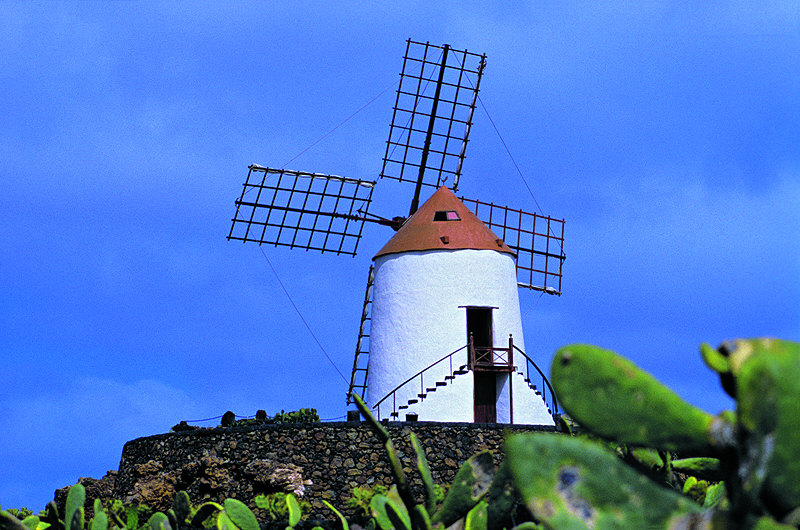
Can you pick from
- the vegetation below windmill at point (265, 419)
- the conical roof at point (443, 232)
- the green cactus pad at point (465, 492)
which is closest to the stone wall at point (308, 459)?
the vegetation below windmill at point (265, 419)

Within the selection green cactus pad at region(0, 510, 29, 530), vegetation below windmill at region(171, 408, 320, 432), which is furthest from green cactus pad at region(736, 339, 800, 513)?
vegetation below windmill at region(171, 408, 320, 432)

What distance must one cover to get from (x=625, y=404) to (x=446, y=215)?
17084 mm

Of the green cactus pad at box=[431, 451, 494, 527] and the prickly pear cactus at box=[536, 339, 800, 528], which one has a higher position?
the green cactus pad at box=[431, 451, 494, 527]

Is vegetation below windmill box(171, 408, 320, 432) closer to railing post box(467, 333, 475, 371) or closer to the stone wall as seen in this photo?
the stone wall

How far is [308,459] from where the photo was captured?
15078 mm

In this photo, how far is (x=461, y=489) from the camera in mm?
4246

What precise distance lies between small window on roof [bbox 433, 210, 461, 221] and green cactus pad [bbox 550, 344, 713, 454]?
16.9 m

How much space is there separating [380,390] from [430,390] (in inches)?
51.4

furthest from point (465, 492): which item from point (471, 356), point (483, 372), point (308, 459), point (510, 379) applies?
point (483, 372)

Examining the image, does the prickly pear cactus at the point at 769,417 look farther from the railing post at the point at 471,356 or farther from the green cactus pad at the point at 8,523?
the railing post at the point at 471,356

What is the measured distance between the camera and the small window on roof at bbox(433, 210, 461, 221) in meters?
19.3

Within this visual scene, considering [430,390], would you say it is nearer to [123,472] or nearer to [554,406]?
[554,406]

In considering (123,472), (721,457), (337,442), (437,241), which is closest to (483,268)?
(437,241)

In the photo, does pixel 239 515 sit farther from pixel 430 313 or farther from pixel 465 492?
pixel 430 313
